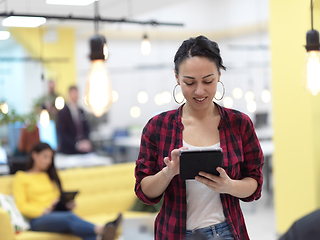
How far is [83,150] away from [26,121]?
1074 millimetres

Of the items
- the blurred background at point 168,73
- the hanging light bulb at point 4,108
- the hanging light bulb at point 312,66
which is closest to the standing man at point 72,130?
the blurred background at point 168,73

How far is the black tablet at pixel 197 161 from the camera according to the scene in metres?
1.50

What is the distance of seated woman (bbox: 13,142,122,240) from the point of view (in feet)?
13.9

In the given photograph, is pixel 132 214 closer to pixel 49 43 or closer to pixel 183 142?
pixel 183 142

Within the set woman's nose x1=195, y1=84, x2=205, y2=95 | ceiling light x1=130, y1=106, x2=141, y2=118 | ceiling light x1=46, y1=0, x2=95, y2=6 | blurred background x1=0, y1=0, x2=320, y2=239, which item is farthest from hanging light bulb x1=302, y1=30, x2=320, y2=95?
ceiling light x1=130, y1=106, x2=141, y2=118

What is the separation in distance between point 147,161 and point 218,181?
0.32 meters

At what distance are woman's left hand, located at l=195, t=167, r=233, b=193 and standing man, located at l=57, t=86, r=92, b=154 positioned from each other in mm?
5692

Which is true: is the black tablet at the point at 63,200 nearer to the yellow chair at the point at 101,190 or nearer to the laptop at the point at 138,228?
the yellow chair at the point at 101,190

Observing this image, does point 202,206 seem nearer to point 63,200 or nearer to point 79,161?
point 63,200

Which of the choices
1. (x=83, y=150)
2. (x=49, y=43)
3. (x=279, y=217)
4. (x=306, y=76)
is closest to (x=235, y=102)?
(x=49, y=43)

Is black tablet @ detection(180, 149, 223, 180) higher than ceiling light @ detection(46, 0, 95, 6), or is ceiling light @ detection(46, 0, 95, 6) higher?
ceiling light @ detection(46, 0, 95, 6)

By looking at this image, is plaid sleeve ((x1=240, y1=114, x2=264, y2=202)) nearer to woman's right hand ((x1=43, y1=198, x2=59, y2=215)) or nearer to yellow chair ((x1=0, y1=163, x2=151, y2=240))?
woman's right hand ((x1=43, y1=198, x2=59, y2=215))

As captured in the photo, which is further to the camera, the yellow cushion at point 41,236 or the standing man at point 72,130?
the standing man at point 72,130

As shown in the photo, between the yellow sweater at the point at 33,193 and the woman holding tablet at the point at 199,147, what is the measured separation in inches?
118
